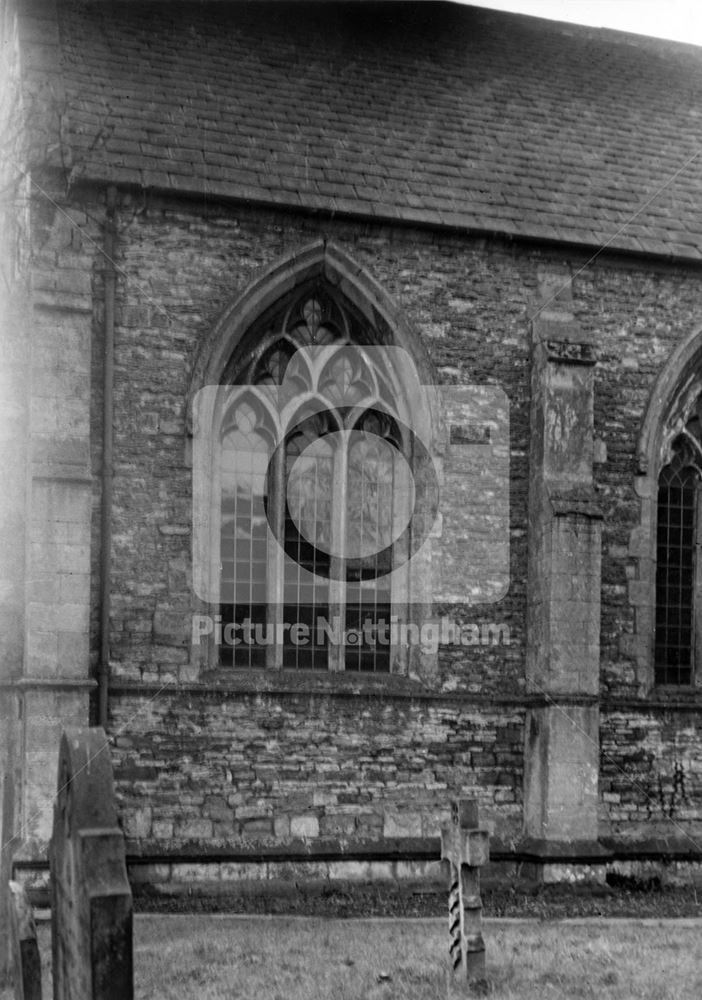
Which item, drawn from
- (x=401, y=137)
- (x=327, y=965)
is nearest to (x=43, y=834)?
(x=327, y=965)

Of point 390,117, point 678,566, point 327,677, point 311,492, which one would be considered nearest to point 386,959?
point 327,677

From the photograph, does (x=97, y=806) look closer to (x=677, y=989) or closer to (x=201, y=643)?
(x=677, y=989)

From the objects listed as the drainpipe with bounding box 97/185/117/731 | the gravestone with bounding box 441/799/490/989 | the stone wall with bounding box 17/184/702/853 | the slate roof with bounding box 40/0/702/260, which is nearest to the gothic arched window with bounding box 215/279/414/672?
the stone wall with bounding box 17/184/702/853

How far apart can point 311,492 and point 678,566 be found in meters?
4.32

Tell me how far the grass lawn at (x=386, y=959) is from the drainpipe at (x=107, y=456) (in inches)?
90.2

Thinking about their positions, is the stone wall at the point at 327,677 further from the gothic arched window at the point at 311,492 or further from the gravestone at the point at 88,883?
the gravestone at the point at 88,883

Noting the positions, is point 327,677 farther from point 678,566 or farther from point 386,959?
point 678,566

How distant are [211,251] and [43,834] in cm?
581

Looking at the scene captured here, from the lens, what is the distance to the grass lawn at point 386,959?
8.80 m

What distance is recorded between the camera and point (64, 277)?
12.4 meters

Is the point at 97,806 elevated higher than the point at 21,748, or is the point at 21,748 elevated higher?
the point at 97,806

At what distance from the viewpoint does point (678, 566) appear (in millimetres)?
A: 14672

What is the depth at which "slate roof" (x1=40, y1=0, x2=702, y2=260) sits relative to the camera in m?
13.6

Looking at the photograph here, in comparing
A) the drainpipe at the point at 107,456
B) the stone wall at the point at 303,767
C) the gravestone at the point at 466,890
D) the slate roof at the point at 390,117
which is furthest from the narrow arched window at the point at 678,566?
the drainpipe at the point at 107,456
